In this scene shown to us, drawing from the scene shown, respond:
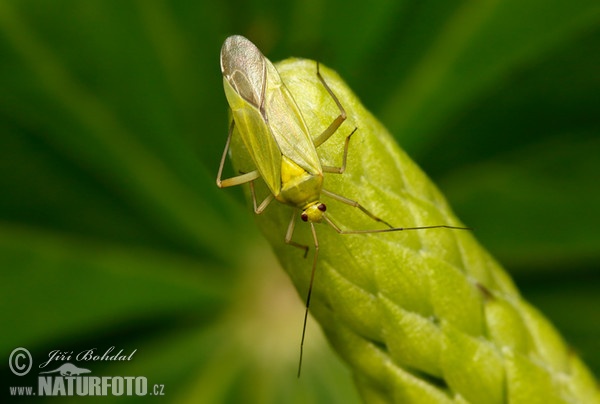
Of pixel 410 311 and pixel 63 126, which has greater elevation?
pixel 63 126

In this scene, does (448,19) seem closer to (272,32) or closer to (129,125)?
(272,32)

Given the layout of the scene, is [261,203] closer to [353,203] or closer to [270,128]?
[353,203]

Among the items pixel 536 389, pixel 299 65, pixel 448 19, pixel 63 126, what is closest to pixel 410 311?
pixel 536 389

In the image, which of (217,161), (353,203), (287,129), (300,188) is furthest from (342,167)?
(217,161)

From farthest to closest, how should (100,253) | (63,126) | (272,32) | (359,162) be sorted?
(100,253) → (63,126) → (272,32) → (359,162)

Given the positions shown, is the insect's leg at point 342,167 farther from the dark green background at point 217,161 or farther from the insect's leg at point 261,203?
the dark green background at point 217,161
